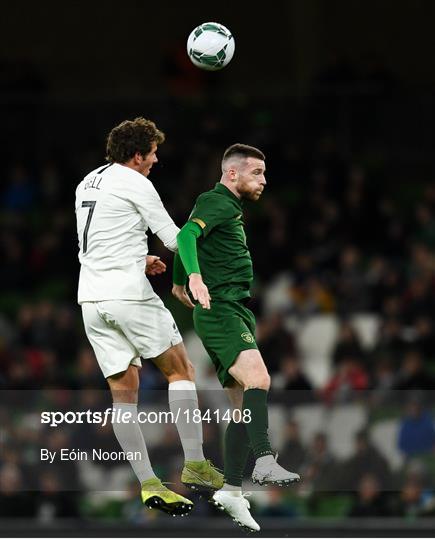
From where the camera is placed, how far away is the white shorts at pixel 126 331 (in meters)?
8.90

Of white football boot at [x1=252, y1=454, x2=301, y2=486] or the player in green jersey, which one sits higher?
the player in green jersey

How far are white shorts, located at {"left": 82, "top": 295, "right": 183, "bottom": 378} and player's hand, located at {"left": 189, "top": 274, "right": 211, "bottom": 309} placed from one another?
2.01 ft

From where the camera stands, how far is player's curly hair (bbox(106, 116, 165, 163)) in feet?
29.8

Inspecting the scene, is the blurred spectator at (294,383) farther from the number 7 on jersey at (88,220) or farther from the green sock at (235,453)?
the number 7 on jersey at (88,220)

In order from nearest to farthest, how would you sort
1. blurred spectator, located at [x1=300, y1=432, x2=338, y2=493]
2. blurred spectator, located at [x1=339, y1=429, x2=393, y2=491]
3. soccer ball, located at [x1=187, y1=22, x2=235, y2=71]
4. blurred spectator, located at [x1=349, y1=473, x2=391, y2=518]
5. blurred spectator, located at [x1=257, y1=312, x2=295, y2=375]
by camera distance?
soccer ball, located at [x1=187, y1=22, x2=235, y2=71] < blurred spectator, located at [x1=300, y1=432, x2=338, y2=493] < blurred spectator, located at [x1=339, y1=429, x2=393, y2=491] < blurred spectator, located at [x1=349, y1=473, x2=391, y2=518] < blurred spectator, located at [x1=257, y1=312, x2=295, y2=375]

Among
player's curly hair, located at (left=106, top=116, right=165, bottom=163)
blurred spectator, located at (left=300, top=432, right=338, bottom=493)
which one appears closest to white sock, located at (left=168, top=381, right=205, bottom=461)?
player's curly hair, located at (left=106, top=116, right=165, bottom=163)

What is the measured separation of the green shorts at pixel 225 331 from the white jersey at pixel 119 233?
38 centimetres

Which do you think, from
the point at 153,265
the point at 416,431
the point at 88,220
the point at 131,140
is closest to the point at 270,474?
the point at 153,265

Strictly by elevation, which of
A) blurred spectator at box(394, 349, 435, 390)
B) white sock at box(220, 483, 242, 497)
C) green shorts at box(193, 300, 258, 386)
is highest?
green shorts at box(193, 300, 258, 386)

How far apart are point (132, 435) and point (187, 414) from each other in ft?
1.20

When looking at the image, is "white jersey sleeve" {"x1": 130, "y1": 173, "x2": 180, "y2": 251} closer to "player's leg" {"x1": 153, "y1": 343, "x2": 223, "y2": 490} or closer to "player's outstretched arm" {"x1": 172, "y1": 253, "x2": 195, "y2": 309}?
"player's outstretched arm" {"x1": 172, "y1": 253, "x2": 195, "y2": 309}

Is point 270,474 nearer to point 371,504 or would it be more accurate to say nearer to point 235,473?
point 235,473

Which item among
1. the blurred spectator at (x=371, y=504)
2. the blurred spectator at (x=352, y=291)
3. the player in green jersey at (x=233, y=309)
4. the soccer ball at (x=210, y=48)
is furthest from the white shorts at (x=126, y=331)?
the blurred spectator at (x=352, y=291)

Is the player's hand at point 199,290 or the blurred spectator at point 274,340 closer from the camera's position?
the player's hand at point 199,290
